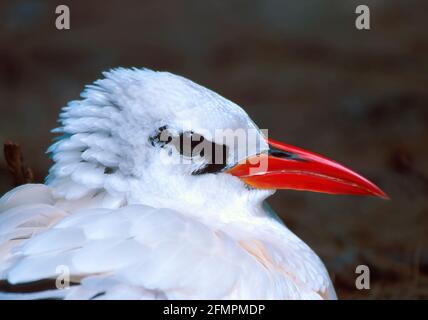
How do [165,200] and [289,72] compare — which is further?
[289,72]

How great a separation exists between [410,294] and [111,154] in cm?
198

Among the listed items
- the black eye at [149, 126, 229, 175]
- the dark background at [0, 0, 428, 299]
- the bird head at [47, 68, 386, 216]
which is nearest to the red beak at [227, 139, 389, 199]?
the bird head at [47, 68, 386, 216]

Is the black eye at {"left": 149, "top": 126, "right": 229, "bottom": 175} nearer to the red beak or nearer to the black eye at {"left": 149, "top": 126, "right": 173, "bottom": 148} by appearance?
the black eye at {"left": 149, "top": 126, "right": 173, "bottom": 148}

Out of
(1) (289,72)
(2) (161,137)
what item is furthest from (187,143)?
(1) (289,72)

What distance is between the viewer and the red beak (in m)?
2.89

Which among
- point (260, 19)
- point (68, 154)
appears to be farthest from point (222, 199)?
point (260, 19)

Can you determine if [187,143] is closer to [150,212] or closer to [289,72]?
[150,212]

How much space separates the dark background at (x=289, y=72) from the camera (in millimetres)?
5168

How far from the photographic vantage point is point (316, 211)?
5.12 meters

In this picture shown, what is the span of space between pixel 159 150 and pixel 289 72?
3508 mm

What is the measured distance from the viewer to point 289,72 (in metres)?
6.19

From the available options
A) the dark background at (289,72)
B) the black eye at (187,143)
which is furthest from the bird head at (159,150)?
the dark background at (289,72)

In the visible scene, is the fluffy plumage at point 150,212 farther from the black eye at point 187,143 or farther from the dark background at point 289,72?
the dark background at point 289,72
